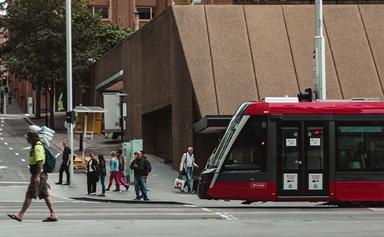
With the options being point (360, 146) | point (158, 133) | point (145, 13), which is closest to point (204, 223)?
point (360, 146)

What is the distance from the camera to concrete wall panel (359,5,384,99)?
33250 mm

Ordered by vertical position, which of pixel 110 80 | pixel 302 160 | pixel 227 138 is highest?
pixel 110 80

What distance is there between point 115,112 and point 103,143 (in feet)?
9.62

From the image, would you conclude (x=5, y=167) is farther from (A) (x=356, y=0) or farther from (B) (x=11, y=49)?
(B) (x=11, y=49)

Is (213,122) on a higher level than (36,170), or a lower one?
higher

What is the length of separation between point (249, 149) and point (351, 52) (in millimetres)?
15680

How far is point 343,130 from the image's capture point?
63.2 ft

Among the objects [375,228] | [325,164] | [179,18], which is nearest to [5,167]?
[179,18]

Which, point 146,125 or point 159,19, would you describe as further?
point 146,125

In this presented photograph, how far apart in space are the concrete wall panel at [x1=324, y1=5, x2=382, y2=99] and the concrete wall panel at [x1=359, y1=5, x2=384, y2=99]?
9.5 inches

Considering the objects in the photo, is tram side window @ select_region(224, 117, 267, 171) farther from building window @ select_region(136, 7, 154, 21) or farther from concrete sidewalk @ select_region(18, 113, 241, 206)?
building window @ select_region(136, 7, 154, 21)

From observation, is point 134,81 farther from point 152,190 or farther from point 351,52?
point 152,190

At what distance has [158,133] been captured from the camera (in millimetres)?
43312

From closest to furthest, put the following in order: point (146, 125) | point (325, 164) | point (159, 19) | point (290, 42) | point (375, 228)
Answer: point (375, 228) → point (325, 164) → point (290, 42) → point (159, 19) → point (146, 125)
